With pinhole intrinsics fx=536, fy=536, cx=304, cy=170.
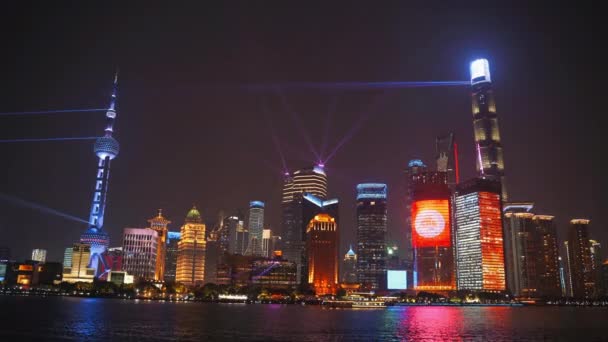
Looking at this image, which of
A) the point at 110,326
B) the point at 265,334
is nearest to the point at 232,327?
the point at 265,334

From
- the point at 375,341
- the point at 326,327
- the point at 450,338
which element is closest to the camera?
the point at 375,341

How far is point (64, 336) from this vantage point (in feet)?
266

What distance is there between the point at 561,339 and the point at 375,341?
113 feet

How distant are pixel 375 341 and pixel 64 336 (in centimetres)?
4793

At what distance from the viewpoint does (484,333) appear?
104 metres

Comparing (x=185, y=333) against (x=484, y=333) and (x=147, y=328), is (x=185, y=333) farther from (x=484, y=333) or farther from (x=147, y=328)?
(x=484, y=333)

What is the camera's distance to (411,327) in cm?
11581

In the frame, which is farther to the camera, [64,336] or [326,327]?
[326,327]

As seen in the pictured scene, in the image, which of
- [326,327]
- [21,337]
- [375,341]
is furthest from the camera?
[326,327]

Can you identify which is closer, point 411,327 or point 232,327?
point 232,327

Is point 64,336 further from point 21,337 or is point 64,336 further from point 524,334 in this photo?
point 524,334

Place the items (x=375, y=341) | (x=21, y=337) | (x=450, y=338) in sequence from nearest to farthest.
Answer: (x=21, y=337) < (x=375, y=341) < (x=450, y=338)

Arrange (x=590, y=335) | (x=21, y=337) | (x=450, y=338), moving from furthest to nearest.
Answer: (x=590, y=335) < (x=450, y=338) < (x=21, y=337)

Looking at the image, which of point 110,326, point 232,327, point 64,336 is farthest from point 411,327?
point 64,336
